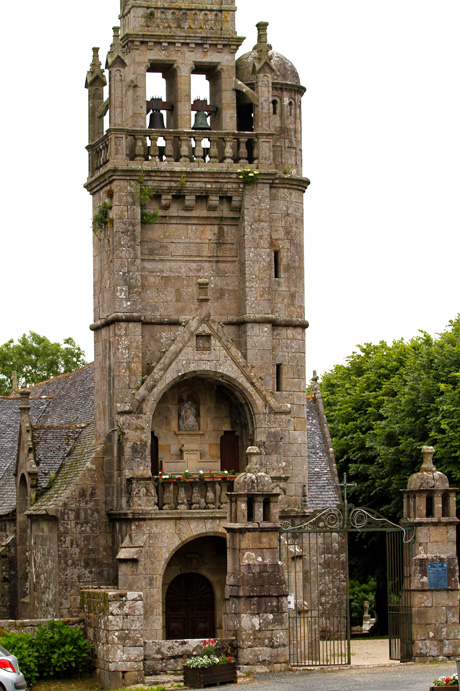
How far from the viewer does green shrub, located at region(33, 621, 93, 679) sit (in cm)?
2988

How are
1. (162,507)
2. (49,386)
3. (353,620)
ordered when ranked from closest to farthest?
(162,507) < (49,386) < (353,620)

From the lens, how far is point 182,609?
37.2 meters

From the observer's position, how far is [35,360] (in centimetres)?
7694

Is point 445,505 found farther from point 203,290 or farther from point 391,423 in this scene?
point 391,423

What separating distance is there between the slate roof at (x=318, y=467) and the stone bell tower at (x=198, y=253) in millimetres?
7160

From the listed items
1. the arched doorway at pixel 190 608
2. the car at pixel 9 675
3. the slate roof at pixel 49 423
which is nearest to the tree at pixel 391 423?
the slate roof at pixel 49 423

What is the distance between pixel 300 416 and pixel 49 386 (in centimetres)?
1812

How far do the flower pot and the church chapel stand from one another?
23.5 feet

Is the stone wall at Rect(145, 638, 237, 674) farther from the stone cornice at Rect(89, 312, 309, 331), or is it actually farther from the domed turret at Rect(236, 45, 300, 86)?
the domed turret at Rect(236, 45, 300, 86)

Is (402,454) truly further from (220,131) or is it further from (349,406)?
(220,131)

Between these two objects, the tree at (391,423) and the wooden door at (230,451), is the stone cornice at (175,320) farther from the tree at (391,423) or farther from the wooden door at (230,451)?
the tree at (391,423)

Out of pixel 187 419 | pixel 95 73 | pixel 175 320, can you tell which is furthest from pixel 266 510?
pixel 95 73

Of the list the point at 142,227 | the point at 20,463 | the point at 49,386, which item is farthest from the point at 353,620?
the point at 142,227

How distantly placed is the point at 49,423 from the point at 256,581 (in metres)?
21.6
